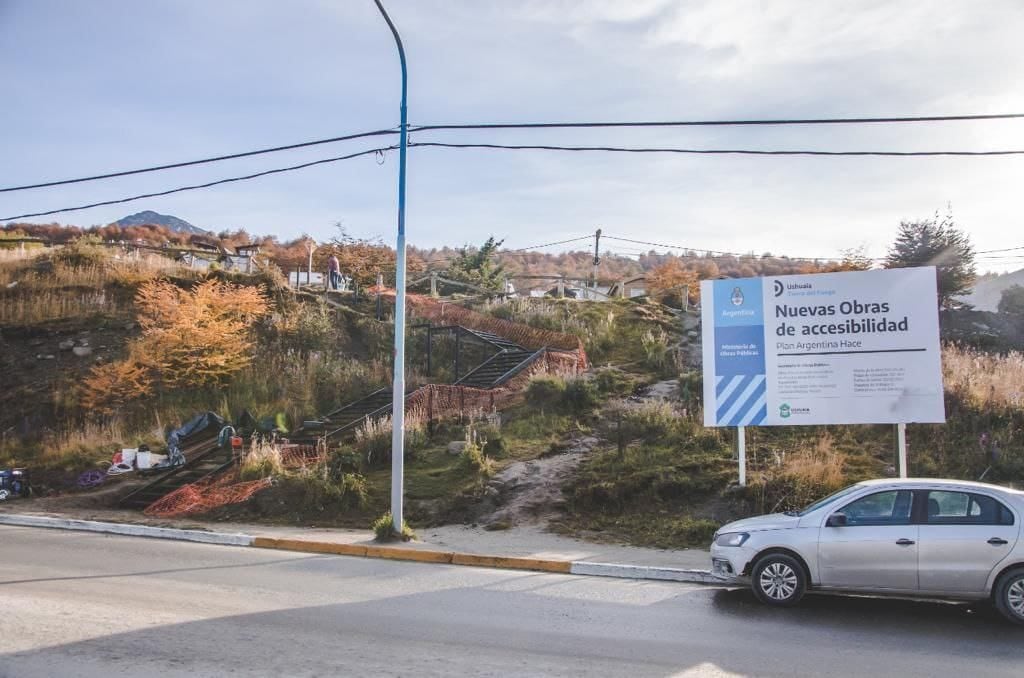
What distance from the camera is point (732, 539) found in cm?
941

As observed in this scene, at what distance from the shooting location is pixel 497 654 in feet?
22.6

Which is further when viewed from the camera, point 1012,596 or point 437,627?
point 1012,596

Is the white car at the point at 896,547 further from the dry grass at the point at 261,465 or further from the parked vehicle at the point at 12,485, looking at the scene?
the parked vehicle at the point at 12,485

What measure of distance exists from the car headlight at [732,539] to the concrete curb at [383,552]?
896 millimetres

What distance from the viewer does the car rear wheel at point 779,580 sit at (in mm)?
8914

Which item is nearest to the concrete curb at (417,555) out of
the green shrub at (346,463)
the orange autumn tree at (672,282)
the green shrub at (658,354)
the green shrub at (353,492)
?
the green shrub at (353,492)

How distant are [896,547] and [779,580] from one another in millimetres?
1311

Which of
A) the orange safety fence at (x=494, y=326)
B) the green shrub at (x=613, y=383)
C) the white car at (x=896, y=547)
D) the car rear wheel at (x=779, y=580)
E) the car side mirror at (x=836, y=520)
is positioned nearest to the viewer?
the white car at (x=896, y=547)

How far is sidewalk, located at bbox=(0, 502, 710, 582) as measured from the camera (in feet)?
35.7

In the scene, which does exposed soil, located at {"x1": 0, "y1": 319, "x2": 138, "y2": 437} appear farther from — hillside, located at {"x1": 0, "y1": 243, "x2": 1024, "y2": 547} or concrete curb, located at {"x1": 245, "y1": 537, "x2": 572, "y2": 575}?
concrete curb, located at {"x1": 245, "y1": 537, "x2": 572, "y2": 575}

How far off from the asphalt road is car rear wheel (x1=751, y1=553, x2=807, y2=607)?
209 millimetres

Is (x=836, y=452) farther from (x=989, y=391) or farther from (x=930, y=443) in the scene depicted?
(x=989, y=391)

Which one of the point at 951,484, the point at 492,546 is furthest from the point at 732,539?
the point at 492,546

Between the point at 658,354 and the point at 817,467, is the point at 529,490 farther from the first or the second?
the point at 658,354
